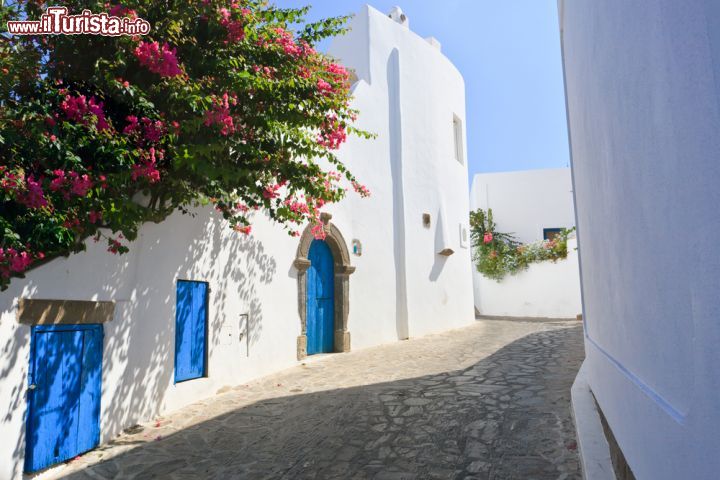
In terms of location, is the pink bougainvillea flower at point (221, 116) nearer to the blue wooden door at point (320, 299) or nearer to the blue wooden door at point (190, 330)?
the blue wooden door at point (190, 330)

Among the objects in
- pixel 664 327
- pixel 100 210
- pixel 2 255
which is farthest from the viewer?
pixel 100 210

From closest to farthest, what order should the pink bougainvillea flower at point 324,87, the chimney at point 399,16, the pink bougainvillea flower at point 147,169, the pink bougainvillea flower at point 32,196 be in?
the pink bougainvillea flower at point 32,196 → the pink bougainvillea flower at point 147,169 → the pink bougainvillea flower at point 324,87 → the chimney at point 399,16

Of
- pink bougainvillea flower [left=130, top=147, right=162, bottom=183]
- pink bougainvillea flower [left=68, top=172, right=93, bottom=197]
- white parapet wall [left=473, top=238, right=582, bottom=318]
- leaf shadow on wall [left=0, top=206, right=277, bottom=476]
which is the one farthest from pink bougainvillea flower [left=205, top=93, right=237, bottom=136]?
white parapet wall [left=473, top=238, right=582, bottom=318]

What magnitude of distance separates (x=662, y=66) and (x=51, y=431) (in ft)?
16.2

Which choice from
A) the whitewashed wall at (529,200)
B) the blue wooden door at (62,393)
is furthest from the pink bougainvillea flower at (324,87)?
the whitewashed wall at (529,200)

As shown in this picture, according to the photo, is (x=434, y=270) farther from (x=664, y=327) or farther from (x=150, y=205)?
(x=664, y=327)

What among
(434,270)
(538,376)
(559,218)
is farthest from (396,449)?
(559,218)

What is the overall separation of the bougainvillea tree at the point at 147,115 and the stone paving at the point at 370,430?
1979 millimetres

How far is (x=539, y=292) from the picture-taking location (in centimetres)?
1794

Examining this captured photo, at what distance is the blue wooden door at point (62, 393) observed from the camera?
4.00 meters

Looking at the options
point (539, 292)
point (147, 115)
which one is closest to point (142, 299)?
point (147, 115)

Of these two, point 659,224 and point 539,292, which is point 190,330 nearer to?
point 659,224

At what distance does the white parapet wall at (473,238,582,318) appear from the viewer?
17344 millimetres

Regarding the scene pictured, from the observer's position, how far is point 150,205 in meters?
5.30
